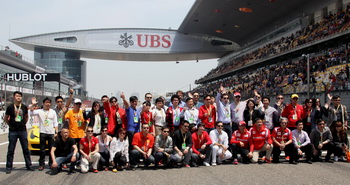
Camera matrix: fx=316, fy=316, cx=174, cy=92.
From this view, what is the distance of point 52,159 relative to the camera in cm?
665

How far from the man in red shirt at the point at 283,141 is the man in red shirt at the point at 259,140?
15 centimetres

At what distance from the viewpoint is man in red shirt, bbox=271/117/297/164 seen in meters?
7.71

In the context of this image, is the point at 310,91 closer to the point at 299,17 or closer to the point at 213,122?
the point at 213,122

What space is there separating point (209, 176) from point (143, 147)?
5.90 feet

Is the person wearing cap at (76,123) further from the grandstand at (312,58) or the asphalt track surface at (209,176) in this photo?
the grandstand at (312,58)

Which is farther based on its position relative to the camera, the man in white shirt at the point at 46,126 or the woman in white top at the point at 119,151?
the man in white shirt at the point at 46,126

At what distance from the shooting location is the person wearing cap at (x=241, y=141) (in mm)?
7836

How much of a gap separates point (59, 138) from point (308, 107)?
6426mm

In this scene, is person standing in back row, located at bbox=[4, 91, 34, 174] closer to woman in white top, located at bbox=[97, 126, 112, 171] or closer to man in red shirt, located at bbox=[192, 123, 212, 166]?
woman in white top, located at bbox=[97, 126, 112, 171]

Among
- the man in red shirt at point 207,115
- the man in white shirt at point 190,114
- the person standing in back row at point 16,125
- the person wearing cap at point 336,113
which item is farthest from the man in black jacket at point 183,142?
the person wearing cap at point 336,113

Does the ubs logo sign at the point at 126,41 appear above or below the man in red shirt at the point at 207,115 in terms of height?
above

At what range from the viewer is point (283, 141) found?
7832mm

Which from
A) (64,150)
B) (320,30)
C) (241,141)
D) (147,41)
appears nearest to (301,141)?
(241,141)

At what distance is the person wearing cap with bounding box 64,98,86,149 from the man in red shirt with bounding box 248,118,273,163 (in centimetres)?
414
